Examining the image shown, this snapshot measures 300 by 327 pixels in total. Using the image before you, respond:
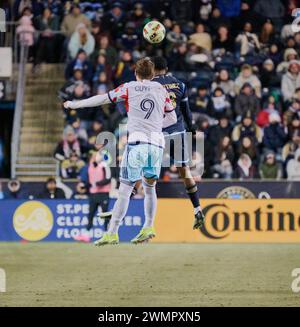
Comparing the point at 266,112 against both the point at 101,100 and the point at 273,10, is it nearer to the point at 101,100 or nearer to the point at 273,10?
the point at 273,10

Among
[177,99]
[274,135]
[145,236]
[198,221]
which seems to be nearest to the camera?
[145,236]

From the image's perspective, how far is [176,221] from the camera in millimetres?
22000

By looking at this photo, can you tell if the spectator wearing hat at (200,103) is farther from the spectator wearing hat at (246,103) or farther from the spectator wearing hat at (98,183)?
the spectator wearing hat at (98,183)

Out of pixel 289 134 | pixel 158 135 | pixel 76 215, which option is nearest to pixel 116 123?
pixel 76 215

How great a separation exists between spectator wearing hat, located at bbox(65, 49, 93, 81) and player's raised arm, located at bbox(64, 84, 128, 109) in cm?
1106

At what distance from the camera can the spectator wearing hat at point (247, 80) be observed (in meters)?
23.7

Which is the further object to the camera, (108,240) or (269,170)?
(269,170)

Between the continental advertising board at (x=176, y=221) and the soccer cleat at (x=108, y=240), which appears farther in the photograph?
the continental advertising board at (x=176, y=221)

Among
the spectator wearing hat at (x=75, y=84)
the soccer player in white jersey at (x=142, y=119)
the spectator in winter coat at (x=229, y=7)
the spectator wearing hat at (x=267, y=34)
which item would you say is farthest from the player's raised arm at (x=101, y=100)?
the spectator in winter coat at (x=229, y=7)

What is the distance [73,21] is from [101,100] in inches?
524

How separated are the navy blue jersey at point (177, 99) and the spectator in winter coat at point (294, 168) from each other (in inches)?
368

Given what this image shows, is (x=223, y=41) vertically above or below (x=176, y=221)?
above

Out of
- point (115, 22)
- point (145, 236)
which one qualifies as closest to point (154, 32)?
point (145, 236)

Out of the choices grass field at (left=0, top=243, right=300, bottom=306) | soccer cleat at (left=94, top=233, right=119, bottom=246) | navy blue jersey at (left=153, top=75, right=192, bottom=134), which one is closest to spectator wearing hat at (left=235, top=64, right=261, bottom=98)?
grass field at (left=0, top=243, right=300, bottom=306)
